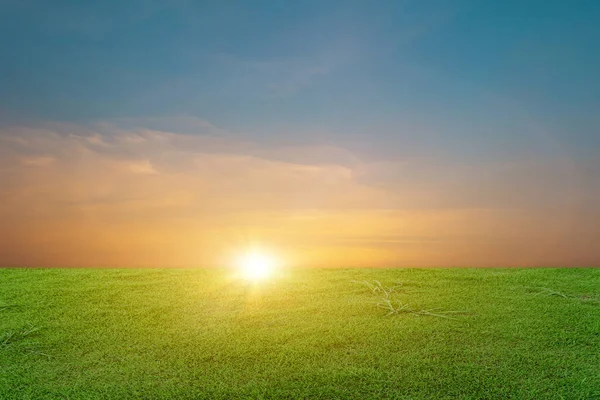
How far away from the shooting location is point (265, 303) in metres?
4.70

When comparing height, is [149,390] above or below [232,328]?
below

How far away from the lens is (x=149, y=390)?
3059 millimetres

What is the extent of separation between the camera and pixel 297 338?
12.4ft

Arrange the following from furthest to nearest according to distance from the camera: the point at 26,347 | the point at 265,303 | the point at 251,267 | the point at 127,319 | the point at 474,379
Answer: the point at 251,267, the point at 265,303, the point at 127,319, the point at 26,347, the point at 474,379

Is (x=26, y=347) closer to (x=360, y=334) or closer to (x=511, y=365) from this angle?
(x=360, y=334)

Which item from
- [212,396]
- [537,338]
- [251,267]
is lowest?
[212,396]

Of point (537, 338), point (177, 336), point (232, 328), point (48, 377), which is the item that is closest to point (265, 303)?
point (232, 328)

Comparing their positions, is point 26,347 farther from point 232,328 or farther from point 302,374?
point 302,374

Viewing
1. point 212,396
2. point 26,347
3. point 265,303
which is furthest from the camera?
point 265,303

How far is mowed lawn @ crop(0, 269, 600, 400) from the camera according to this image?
10.2 feet

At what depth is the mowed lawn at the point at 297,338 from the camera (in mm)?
3098

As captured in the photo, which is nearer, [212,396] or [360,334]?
[212,396]

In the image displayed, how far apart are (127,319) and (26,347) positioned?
781 millimetres

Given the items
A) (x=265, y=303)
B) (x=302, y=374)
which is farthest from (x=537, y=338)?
(x=265, y=303)
